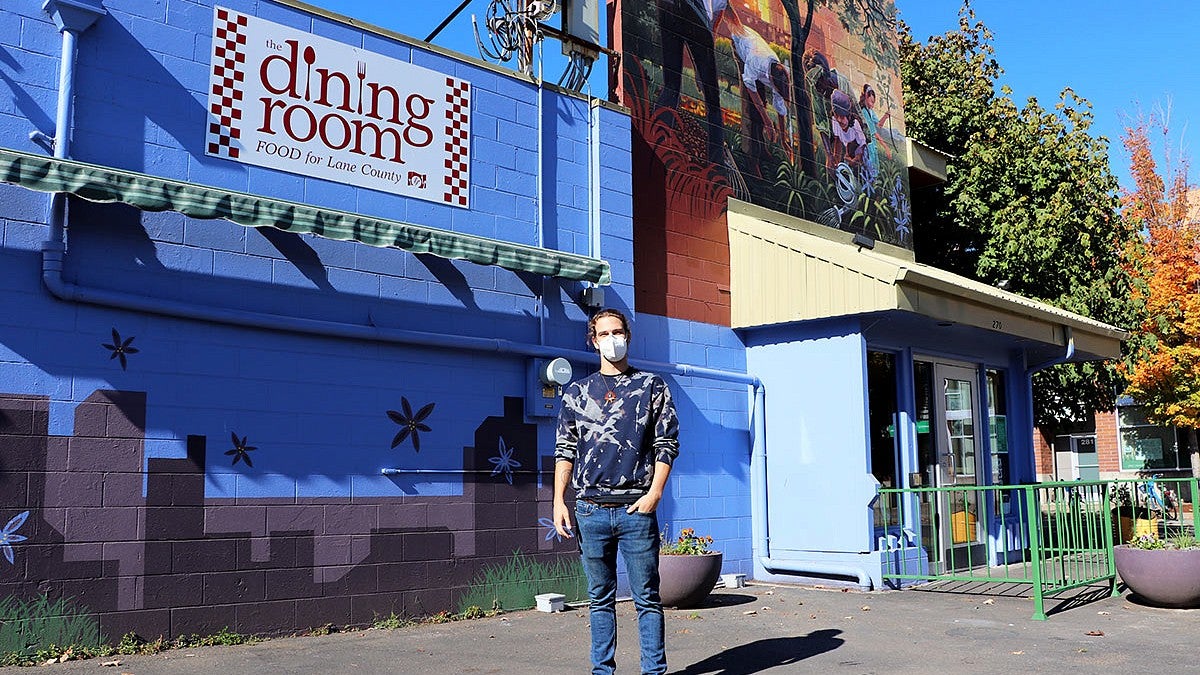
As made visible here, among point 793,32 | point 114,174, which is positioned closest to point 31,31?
point 114,174

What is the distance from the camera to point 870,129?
13523 mm

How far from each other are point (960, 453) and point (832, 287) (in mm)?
3337

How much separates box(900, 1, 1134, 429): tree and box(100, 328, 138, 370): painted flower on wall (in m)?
12.8

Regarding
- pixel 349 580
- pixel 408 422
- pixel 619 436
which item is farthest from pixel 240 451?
pixel 619 436

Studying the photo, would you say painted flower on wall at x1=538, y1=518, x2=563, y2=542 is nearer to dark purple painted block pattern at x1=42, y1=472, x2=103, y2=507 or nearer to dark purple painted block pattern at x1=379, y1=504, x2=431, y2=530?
dark purple painted block pattern at x1=379, y1=504, x2=431, y2=530

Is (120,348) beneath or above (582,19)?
beneath

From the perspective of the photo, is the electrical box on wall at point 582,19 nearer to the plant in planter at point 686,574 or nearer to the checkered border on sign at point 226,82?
the checkered border on sign at point 226,82

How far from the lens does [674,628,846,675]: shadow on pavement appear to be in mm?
5762

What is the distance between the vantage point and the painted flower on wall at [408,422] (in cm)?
779

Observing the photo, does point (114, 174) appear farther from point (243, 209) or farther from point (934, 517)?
point (934, 517)

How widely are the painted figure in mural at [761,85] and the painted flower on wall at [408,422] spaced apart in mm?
5352

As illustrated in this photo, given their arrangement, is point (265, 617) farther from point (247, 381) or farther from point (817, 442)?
point (817, 442)

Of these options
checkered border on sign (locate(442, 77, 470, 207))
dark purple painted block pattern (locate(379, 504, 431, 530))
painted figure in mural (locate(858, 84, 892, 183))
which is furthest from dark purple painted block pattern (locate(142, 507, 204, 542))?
painted figure in mural (locate(858, 84, 892, 183))

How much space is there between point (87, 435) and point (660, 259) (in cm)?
558
